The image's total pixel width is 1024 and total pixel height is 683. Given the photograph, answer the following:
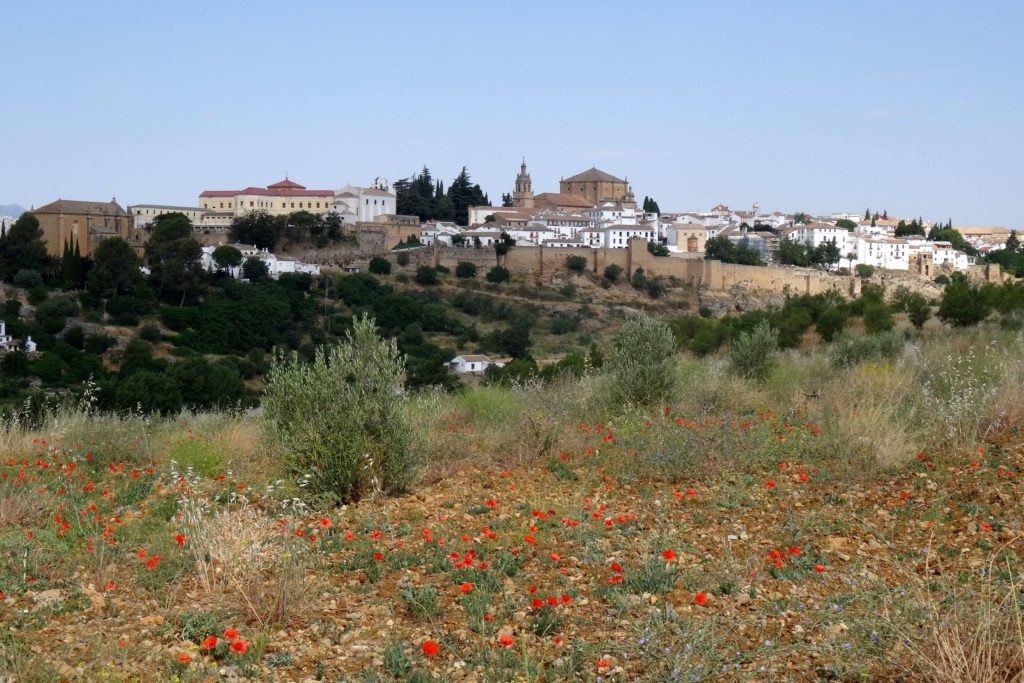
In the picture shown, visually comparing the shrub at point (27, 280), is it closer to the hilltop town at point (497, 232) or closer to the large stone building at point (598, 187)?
the hilltop town at point (497, 232)

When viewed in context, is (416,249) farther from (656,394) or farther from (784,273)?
(656,394)

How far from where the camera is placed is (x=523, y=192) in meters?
85.6

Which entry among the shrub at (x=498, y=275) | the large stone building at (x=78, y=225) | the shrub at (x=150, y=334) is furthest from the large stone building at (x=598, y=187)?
the shrub at (x=150, y=334)

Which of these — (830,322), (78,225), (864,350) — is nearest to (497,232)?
(78,225)

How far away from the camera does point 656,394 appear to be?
8305 millimetres

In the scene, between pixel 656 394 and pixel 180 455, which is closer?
pixel 180 455

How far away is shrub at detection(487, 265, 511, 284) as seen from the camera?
5569cm

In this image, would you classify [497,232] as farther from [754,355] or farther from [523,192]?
[754,355]

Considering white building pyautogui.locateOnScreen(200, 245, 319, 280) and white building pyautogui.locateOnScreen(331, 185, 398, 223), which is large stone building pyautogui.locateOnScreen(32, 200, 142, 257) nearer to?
white building pyautogui.locateOnScreen(200, 245, 319, 280)

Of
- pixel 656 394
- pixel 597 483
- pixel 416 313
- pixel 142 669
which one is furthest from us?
pixel 416 313

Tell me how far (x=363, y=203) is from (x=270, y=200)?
6306 mm

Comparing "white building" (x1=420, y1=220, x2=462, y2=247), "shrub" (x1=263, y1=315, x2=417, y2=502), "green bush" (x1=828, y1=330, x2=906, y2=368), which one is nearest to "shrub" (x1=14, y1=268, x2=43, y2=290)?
"white building" (x1=420, y1=220, x2=462, y2=247)

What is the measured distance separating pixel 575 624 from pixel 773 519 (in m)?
1.59

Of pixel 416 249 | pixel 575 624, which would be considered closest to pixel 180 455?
pixel 575 624
